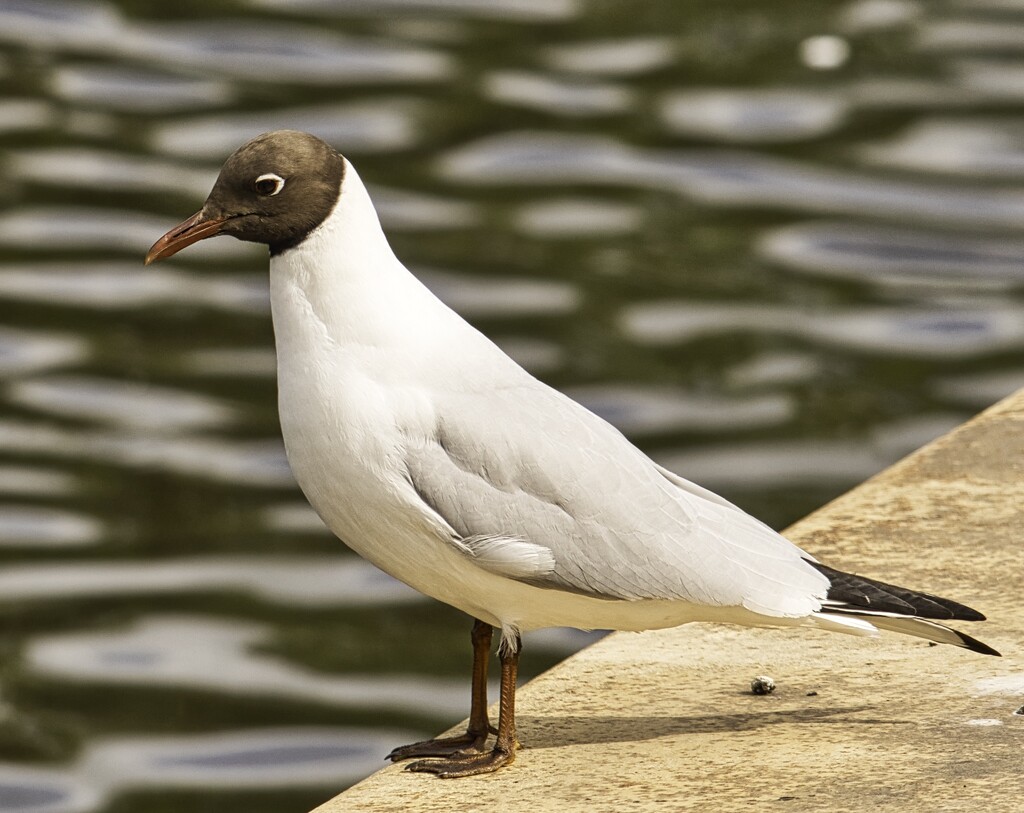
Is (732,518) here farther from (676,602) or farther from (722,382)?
(722,382)

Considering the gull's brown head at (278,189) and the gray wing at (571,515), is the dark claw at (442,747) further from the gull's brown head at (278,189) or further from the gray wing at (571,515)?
the gull's brown head at (278,189)

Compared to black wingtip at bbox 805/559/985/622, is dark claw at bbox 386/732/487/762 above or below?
below

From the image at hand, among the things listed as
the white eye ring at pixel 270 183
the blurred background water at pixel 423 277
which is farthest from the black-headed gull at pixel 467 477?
the blurred background water at pixel 423 277

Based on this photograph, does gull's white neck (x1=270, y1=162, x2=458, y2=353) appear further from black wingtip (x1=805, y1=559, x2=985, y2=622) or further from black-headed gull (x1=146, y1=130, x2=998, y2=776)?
black wingtip (x1=805, y1=559, x2=985, y2=622)

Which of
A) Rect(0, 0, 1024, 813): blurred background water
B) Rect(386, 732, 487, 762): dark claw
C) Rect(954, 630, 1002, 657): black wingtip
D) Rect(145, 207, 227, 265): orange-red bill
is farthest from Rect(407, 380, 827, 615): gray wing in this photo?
Rect(0, 0, 1024, 813): blurred background water

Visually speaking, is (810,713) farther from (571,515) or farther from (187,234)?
(187,234)

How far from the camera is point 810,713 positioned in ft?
13.9

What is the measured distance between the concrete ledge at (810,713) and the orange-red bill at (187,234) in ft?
4.10

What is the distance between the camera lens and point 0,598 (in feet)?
25.5

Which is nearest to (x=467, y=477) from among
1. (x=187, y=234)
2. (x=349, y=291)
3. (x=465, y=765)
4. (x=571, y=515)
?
(x=571, y=515)

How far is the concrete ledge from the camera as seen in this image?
3877 mm

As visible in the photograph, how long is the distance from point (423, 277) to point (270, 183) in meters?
5.81

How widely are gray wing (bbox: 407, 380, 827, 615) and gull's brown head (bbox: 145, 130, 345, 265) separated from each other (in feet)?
1.65

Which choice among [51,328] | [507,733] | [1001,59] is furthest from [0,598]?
[1001,59]
